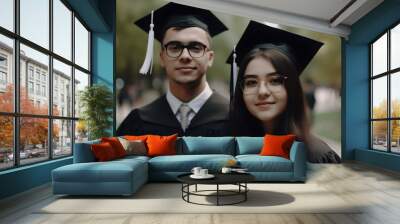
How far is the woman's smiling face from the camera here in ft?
27.2

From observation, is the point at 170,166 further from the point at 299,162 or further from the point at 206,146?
the point at 299,162

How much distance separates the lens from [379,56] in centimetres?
838

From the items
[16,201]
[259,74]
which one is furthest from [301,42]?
[16,201]

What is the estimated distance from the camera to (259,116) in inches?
328

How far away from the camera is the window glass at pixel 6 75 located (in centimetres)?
465

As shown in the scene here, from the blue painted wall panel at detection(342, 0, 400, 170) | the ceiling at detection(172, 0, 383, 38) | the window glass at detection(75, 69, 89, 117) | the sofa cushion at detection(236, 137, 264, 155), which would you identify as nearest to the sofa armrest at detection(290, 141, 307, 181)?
the sofa cushion at detection(236, 137, 264, 155)

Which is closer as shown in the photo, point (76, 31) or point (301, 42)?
point (76, 31)

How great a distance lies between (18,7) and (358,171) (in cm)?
647

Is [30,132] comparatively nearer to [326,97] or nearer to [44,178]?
[44,178]

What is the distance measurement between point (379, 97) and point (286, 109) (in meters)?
2.12

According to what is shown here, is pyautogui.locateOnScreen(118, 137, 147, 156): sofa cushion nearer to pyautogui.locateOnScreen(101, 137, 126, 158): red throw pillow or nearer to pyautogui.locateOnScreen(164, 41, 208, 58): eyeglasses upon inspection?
pyautogui.locateOnScreen(101, 137, 126, 158): red throw pillow

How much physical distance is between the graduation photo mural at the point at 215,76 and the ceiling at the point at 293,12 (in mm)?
186

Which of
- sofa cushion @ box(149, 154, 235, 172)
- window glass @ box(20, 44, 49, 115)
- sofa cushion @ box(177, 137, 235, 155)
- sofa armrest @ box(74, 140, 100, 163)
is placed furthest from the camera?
sofa cushion @ box(177, 137, 235, 155)

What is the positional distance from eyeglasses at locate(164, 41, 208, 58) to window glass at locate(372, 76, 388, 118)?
4062mm
